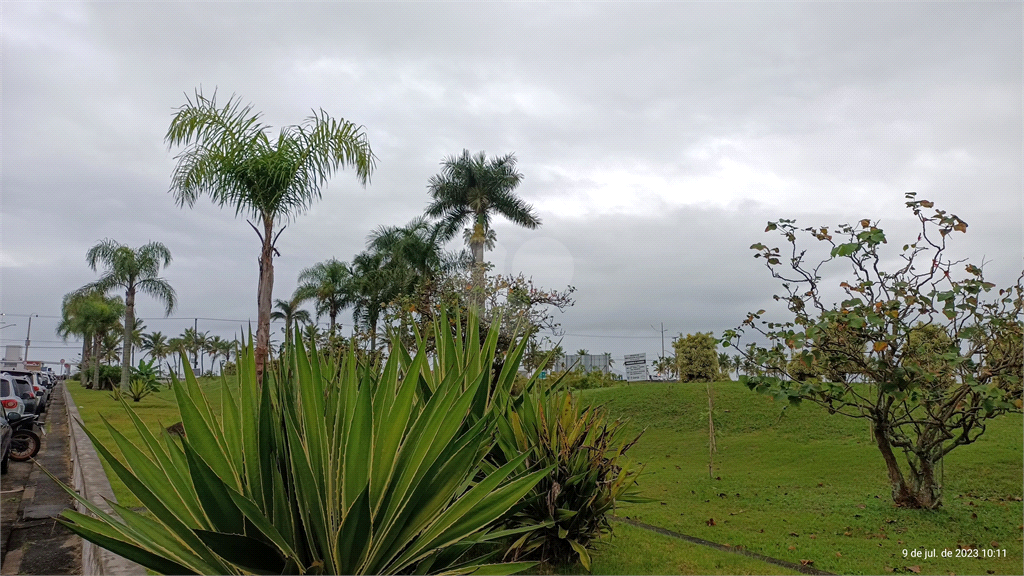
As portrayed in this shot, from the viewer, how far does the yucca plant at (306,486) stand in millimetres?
2432

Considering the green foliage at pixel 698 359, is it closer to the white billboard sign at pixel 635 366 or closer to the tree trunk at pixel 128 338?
the white billboard sign at pixel 635 366

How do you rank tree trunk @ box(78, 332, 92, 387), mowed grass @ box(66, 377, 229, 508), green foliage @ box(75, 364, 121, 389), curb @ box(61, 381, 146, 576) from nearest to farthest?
curb @ box(61, 381, 146, 576) → mowed grass @ box(66, 377, 229, 508) → green foliage @ box(75, 364, 121, 389) → tree trunk @ box(78, 332, 92, 387)

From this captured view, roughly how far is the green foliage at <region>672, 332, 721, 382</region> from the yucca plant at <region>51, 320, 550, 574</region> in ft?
94.7

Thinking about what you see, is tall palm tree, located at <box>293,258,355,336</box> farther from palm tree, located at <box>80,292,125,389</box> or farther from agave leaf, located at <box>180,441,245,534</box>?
agave leaf, located at <box>180,441,245,534</box>

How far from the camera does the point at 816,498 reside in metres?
10.5

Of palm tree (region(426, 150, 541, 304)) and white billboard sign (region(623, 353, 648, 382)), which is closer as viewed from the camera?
palm tree (region(426, 150, 541, 304))

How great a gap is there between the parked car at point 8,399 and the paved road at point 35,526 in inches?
108

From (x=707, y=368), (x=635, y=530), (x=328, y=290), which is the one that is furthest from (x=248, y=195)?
(x=328, y=290)

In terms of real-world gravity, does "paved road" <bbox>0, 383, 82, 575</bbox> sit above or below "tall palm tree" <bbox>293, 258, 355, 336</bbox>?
below

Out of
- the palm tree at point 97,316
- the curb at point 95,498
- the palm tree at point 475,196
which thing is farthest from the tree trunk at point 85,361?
the curb at point 95,498

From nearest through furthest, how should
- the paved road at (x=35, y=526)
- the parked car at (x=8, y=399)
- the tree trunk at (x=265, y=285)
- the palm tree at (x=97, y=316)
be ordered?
the paved road at (x=35, y=526) → the tree trunk at (x=265, y=285) → the parked car at (x=8, y=399) → the palm tree at (x=97, y=316)

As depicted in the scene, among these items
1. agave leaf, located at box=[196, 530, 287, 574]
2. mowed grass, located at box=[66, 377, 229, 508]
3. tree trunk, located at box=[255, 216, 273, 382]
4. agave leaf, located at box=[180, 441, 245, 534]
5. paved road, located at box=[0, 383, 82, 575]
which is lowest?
paved road, located at box=[0, 383, 82, 575]

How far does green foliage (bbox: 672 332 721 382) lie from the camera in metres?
30.6

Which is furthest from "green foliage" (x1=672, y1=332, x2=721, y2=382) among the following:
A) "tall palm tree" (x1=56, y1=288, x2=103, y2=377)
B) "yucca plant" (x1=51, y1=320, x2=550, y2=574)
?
"tall palm tree" (x1=56, y1=288, x2=103, y2=377)
